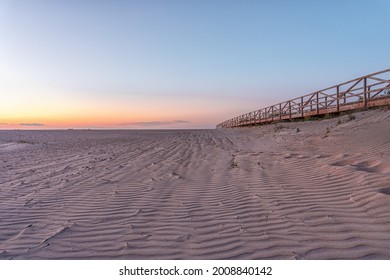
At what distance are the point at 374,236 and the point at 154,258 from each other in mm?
2472

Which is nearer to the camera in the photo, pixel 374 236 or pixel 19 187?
pixel 374 236

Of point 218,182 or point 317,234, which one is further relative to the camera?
point 218,182

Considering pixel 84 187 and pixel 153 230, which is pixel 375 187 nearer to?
pixel 153 230

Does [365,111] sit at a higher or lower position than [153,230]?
higher

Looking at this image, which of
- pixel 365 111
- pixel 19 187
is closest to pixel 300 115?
pixel 365 111

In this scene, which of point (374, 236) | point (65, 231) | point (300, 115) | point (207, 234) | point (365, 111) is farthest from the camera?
point (300, 115)

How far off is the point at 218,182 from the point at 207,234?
2854 mm

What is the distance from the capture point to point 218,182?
22.0 ft

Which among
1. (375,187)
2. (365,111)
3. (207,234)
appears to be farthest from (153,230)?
(365,111)

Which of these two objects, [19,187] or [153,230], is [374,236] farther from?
[19,187]

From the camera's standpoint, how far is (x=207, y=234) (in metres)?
3.87

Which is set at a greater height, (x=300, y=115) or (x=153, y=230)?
(x=300, y=115)
